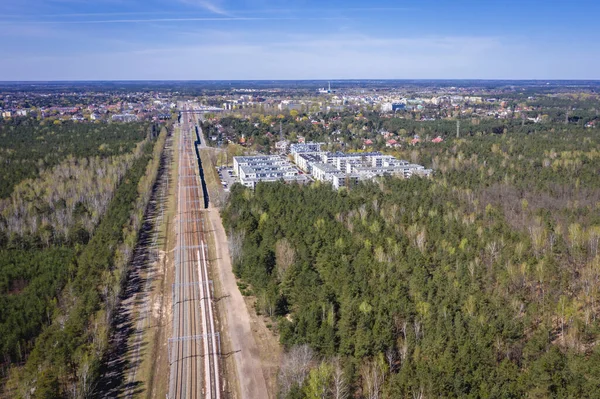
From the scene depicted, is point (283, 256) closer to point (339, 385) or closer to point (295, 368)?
point (295, 368)

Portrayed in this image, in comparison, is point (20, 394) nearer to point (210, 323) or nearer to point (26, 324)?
point (26, 324)

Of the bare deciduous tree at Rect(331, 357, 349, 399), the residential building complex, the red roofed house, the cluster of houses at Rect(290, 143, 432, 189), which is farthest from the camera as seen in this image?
the red roofed house

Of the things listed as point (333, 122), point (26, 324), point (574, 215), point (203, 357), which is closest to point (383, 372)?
point (203, 357)

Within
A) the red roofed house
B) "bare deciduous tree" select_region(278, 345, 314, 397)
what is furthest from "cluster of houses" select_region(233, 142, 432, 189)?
"bare deciduous tree" select_region(278, 345, 314, 397)

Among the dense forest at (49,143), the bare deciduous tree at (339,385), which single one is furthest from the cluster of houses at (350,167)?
the bare deciduous tree at (339,385)

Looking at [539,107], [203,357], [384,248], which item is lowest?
[203,357]

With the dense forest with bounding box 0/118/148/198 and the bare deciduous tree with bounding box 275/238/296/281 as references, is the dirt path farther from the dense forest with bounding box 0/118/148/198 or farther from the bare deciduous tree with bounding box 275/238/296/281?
the dense forest with bounding box 0/118/148/198

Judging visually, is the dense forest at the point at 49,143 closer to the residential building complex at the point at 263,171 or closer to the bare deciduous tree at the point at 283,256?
the residential building complex at the point at 263,171
